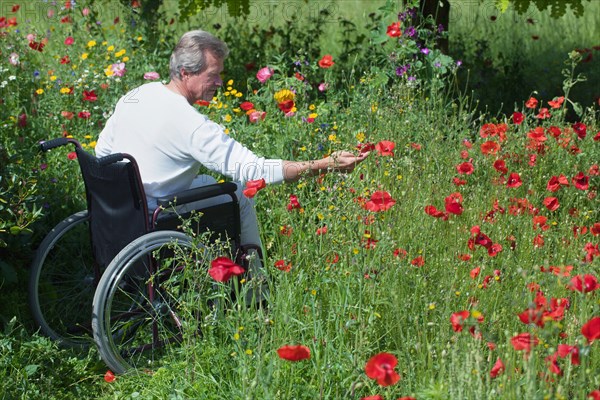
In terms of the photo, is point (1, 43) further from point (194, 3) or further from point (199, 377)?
point (199, 377)

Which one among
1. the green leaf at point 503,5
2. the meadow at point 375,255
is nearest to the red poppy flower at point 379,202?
the meadow at point 375,255

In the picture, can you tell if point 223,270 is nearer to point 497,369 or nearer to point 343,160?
point 497,369

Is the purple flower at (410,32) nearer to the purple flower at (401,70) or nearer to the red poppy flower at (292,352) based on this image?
the purple flower at (401,70)

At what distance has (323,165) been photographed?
3.15m

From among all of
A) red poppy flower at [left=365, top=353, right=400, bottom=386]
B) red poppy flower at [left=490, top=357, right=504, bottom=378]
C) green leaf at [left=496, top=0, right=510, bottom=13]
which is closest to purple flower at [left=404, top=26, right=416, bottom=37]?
green leaf at [left=496, top=0, right=510, bottom=13]

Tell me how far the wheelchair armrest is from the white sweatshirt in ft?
0.21

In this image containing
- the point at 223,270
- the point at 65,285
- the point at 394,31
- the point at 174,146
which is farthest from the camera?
the point at 394,31

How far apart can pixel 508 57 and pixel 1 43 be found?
3.81 metres

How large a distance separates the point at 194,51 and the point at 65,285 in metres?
1.34

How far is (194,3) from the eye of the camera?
562cm

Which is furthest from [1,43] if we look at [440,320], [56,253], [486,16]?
[486,16]

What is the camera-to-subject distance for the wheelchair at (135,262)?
298cm

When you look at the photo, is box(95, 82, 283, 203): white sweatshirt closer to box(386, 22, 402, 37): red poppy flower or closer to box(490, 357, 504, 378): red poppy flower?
box(490, 357, 504, 378): red poppy flower

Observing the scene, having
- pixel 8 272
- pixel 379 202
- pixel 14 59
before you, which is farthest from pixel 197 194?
pixel 14 59
